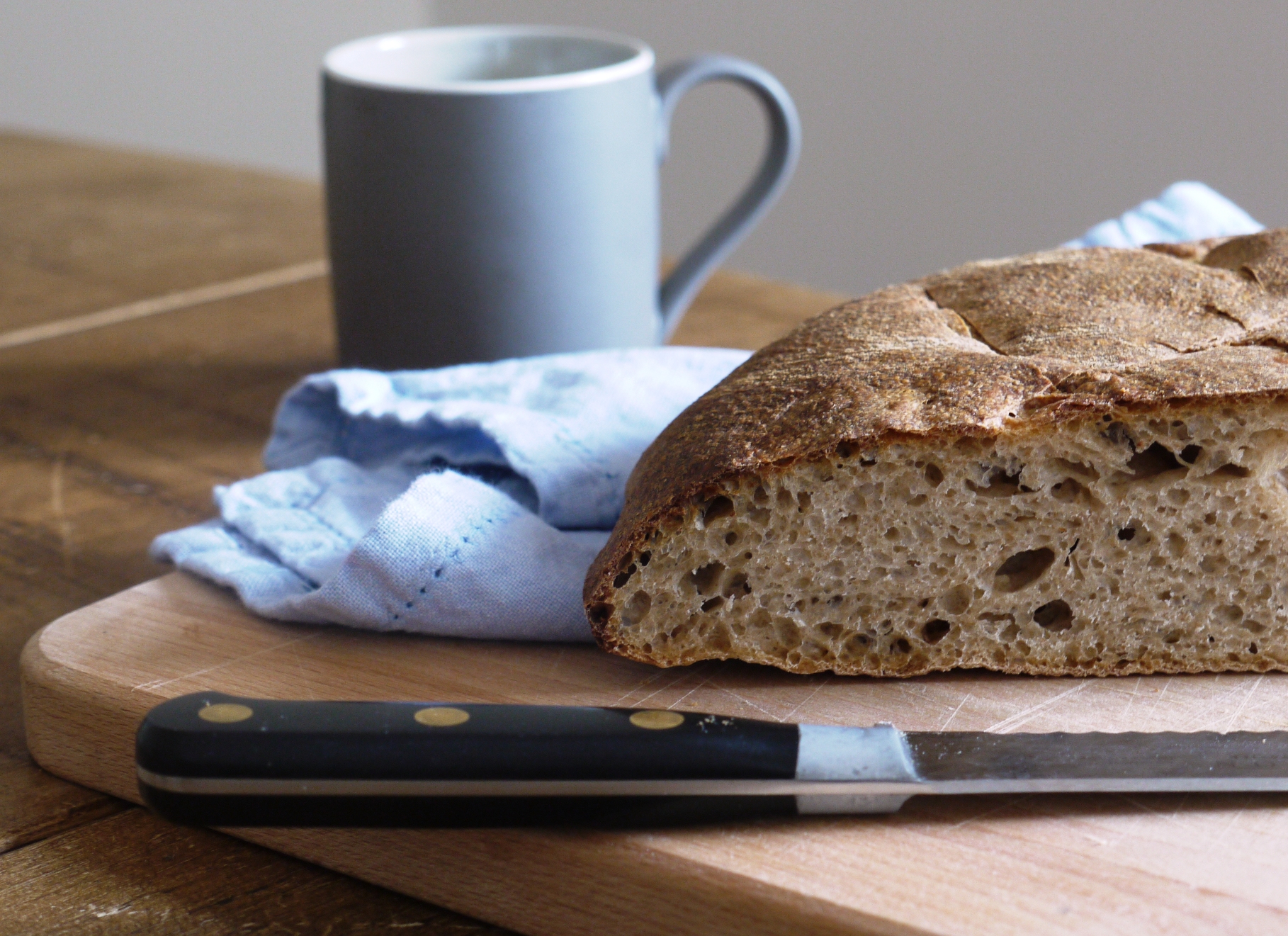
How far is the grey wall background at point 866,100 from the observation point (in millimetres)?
2816

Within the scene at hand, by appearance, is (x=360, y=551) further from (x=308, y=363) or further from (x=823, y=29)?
(x=823, y=29)

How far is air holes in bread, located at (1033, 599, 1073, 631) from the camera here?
88 centimetres

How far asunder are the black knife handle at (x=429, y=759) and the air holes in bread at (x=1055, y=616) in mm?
265

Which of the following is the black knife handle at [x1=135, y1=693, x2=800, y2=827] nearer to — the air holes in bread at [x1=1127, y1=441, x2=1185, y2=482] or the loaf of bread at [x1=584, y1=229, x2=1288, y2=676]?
the loaf of bread at [x1=584, y1=229, x2=1288, y2=676]

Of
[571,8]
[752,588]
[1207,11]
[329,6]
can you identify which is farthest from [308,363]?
[329,6]

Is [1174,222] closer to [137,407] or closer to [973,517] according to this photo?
[973,517]

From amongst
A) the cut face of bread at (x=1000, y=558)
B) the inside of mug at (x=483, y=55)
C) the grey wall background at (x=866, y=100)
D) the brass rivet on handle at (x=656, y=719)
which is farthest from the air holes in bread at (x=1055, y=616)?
the grey wall background at (x=866, y=100)

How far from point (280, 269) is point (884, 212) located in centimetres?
202

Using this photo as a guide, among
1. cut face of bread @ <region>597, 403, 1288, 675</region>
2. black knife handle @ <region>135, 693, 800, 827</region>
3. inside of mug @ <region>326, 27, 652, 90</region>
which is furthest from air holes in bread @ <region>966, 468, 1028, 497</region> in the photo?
inside of mug @ <region>326, 27, 652, 90</region>

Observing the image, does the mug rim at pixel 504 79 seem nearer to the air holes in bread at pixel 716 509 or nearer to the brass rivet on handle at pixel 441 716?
the air holes in bread at pixel 716 509

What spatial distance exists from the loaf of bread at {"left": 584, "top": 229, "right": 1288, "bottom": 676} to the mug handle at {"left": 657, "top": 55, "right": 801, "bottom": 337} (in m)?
0.51

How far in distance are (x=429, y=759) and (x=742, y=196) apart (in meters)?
0.90

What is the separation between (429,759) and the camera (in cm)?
67

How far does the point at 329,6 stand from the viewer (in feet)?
14.1
